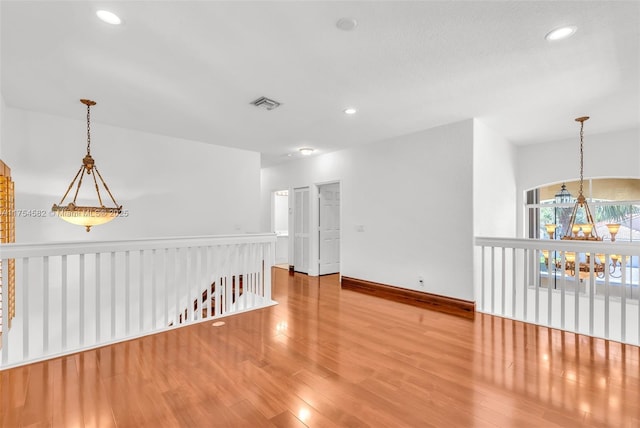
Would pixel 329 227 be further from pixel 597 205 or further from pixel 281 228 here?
pixel 597 205

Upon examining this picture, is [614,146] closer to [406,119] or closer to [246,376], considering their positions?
[406,119]

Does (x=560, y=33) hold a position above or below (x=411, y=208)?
above

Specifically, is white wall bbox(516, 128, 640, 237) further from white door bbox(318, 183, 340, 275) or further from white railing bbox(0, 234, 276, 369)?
white railing bbox(0, 234, 276, 369)

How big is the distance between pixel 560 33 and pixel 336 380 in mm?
2967

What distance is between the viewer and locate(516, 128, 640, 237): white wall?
14.4 feet

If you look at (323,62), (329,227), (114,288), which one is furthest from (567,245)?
(114,288)

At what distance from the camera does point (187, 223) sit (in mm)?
5012

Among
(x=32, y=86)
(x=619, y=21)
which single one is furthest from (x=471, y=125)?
(x=32, y=86)

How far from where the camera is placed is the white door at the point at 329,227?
21.2 ft

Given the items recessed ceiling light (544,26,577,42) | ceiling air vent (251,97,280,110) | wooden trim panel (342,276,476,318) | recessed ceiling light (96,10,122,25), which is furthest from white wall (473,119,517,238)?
recessed ceiling light (96,10,122,25)

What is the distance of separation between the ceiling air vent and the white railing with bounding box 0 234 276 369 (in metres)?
1.58

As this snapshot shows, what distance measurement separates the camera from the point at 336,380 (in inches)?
88.7

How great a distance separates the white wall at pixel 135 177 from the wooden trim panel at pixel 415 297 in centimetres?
224

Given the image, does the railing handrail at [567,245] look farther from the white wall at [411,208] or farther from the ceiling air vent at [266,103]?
the ceiling air vent at [266,103]
